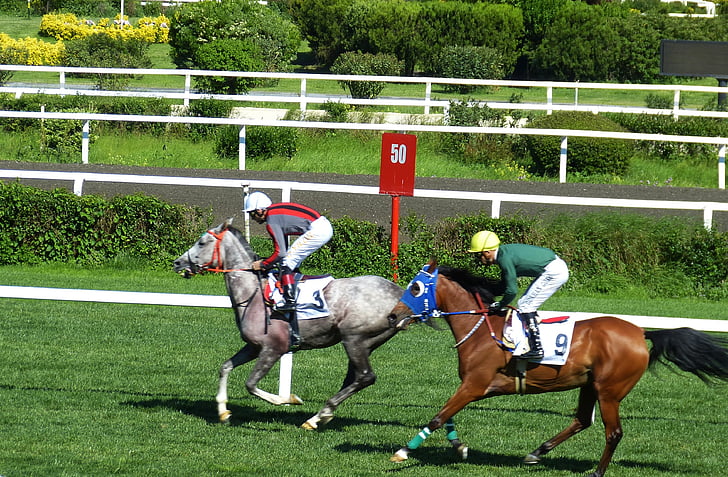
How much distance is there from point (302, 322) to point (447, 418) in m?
1.42

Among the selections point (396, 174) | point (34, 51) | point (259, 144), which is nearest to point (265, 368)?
point (396, 174)

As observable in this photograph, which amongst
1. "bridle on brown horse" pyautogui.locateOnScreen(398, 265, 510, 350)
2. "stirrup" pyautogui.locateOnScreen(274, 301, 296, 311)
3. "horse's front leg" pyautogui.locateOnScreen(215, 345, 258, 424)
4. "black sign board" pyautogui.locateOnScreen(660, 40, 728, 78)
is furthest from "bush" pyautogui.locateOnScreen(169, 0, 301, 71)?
"bridle on brown horse" pyautogui.locateOnScreen(398, 265, 510, 350)

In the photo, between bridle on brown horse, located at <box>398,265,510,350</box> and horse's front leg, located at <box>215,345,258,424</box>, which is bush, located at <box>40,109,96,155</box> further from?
bridle on brown horse, located at <box>398,265,510,350</box>

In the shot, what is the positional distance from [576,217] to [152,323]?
5.15 metres

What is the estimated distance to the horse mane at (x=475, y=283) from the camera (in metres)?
6.57

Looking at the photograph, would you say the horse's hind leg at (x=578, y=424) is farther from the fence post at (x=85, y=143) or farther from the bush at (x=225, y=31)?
the bush at (x=225, y=31)

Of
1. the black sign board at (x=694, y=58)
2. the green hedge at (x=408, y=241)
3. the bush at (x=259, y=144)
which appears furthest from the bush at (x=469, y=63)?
the green hedge at (x=408, y=241)

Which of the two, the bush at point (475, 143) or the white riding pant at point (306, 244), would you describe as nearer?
the white riding pant at point (306, 244)

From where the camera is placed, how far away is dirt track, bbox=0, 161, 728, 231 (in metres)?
13.5

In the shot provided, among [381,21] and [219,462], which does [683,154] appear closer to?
[219,462]

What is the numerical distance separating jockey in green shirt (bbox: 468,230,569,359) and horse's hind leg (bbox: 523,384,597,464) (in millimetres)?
553

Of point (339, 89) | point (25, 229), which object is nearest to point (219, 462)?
point (25, 229)

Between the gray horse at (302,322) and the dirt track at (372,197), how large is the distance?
4.95m

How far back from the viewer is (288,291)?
712cm
